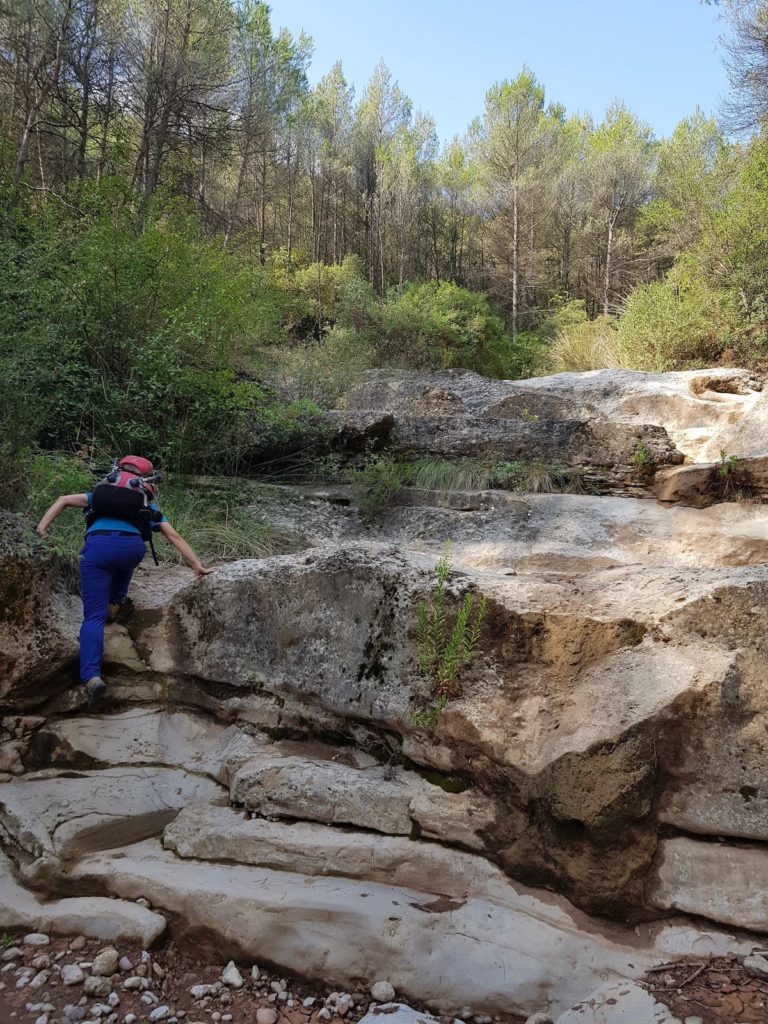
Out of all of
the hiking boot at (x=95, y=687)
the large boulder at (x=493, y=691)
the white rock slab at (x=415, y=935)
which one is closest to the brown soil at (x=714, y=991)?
the white rock slab at (x=415, y=935)

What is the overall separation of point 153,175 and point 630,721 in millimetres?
13040

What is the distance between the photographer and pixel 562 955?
94.2 inches

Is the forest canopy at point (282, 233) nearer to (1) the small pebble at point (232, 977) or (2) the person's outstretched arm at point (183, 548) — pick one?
(2) the person's outstretched arm at point (183, 548)

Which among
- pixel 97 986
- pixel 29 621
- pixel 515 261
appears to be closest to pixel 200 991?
pixel 97 986

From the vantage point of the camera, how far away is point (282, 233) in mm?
23375

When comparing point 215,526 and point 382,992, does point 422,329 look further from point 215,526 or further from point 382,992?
point 382,992

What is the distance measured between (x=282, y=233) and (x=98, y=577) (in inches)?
899

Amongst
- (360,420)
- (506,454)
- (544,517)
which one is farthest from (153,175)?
(544,517)

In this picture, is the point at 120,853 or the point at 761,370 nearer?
the point at 120,853

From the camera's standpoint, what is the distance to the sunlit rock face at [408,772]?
98.2 inches

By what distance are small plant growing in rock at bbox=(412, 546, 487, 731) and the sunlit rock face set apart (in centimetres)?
5

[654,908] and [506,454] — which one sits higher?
[506,454]

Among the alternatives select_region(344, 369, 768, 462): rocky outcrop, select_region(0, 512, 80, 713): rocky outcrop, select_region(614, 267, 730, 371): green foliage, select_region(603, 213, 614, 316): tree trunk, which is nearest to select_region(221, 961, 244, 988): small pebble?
select_region(0, 512, 80, 713): rocky outcrop

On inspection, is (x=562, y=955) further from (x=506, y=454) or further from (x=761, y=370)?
(x=761, y=370)
